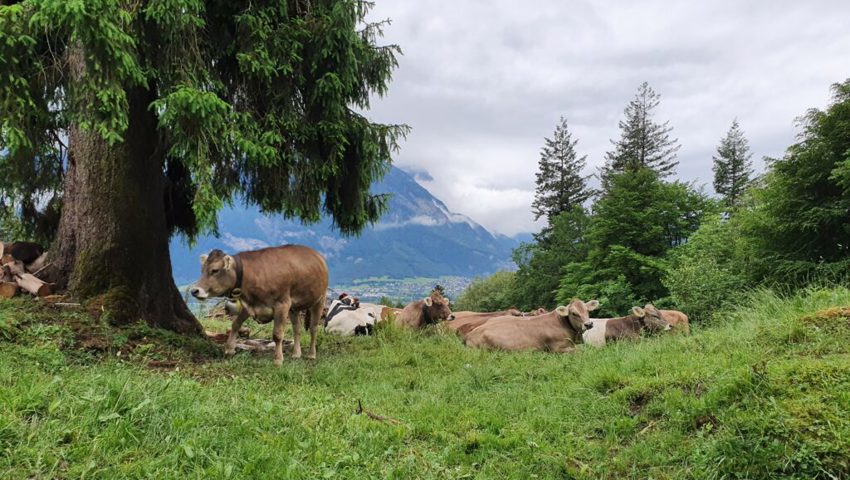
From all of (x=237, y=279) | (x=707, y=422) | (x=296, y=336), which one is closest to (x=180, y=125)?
(x=237, y=279)

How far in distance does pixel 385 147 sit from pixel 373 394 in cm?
451

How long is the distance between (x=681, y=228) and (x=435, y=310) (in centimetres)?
2787

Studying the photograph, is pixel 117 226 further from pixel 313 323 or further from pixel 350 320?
pixel 350 320

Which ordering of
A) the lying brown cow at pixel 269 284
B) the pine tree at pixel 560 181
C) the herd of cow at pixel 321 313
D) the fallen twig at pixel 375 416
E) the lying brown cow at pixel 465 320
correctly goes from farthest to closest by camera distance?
the pine tree at pixel 560 181 → the lying brown cow at pixel 465 320 → the herd of cow at pixel 321 313 → the lying brown cow at pixel 269 284 → the fallen twig at pixel 375 416

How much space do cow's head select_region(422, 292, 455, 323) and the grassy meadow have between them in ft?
18.7

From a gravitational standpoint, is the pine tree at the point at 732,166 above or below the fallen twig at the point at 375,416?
above

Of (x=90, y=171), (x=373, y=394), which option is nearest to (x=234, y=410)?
(x=373, y=394)

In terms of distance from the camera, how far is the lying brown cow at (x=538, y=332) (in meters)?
9.38

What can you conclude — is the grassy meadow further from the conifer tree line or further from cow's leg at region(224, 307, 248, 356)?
the conifer tree line

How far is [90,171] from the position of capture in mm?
7637

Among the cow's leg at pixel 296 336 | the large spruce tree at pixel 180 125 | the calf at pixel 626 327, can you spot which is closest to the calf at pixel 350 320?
the cow's leg at pixel 296 336

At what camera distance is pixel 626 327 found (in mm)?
11195

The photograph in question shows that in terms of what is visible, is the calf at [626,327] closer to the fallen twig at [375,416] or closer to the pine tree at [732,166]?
the fallen twig at [375,416]

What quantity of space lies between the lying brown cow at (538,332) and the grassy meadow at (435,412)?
2630 millimetres
